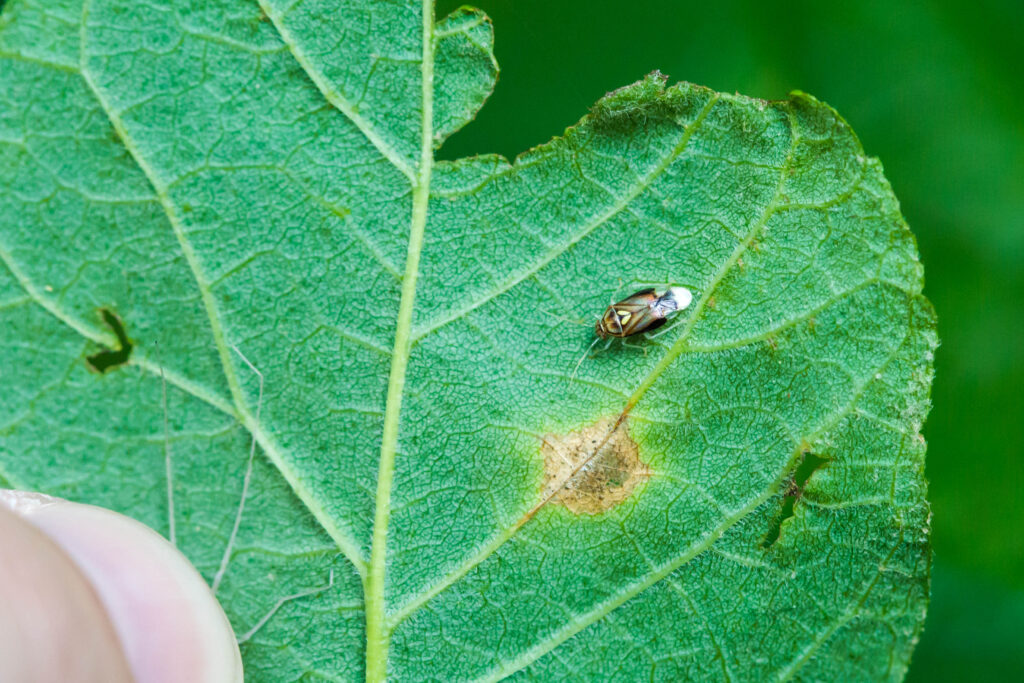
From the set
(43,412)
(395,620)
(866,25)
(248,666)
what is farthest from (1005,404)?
(43,412)

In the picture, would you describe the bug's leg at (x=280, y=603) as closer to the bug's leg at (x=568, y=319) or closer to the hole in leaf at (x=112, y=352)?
the hole in leaf at (x=112, y=352)

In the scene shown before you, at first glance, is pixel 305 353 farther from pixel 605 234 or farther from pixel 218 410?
pixel 605 234

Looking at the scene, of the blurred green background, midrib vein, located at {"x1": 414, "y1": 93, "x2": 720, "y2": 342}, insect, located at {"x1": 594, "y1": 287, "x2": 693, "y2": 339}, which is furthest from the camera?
the blurred green background

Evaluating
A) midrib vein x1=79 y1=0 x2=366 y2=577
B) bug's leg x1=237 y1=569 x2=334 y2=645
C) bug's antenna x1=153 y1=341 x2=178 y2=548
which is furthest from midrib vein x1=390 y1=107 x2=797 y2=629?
bug's antenna x1=153 y1=341 x2=178 y2=548

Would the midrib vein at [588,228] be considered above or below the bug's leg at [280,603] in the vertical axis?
above

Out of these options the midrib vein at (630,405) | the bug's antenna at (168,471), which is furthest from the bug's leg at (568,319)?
Answer: the bug's antenna at (168,471)

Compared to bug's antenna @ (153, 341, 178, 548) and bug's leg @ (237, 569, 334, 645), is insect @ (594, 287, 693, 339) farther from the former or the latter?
bug's antenna @ (153, 341, 178, 548)

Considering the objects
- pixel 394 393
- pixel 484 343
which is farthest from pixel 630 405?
pixel 394 393
